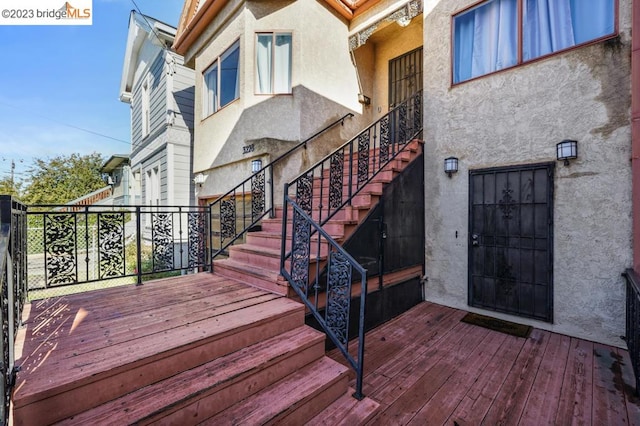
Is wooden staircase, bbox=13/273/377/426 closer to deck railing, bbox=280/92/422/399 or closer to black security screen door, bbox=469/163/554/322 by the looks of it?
deck railing, bbox=280/92/422/399

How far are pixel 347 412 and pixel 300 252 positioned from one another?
4.79 feet

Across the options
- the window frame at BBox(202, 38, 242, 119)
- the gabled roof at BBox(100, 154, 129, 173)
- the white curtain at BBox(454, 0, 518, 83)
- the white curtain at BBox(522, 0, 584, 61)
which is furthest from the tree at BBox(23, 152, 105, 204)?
the white curtain at BBox(522, 0, 584, 61)

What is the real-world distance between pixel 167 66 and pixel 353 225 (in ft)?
25.0

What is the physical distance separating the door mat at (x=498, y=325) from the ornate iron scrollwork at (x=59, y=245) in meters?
5.01

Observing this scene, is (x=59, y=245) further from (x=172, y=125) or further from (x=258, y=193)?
(x=172, y=125)

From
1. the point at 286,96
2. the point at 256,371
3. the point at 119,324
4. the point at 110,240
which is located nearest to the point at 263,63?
the point at 286,96

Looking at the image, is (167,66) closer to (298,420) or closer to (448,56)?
(448,56)

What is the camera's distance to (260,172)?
4.92m

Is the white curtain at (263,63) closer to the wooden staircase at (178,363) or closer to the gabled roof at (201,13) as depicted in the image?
the gabled roof at (201,13)

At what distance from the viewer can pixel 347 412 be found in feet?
6.78

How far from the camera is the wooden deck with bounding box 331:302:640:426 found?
7.12 feet

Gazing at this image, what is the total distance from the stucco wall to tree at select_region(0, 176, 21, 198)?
21.4 metres

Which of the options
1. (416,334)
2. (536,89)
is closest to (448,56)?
(536,89)

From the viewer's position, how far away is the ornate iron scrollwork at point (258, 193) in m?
5.00
